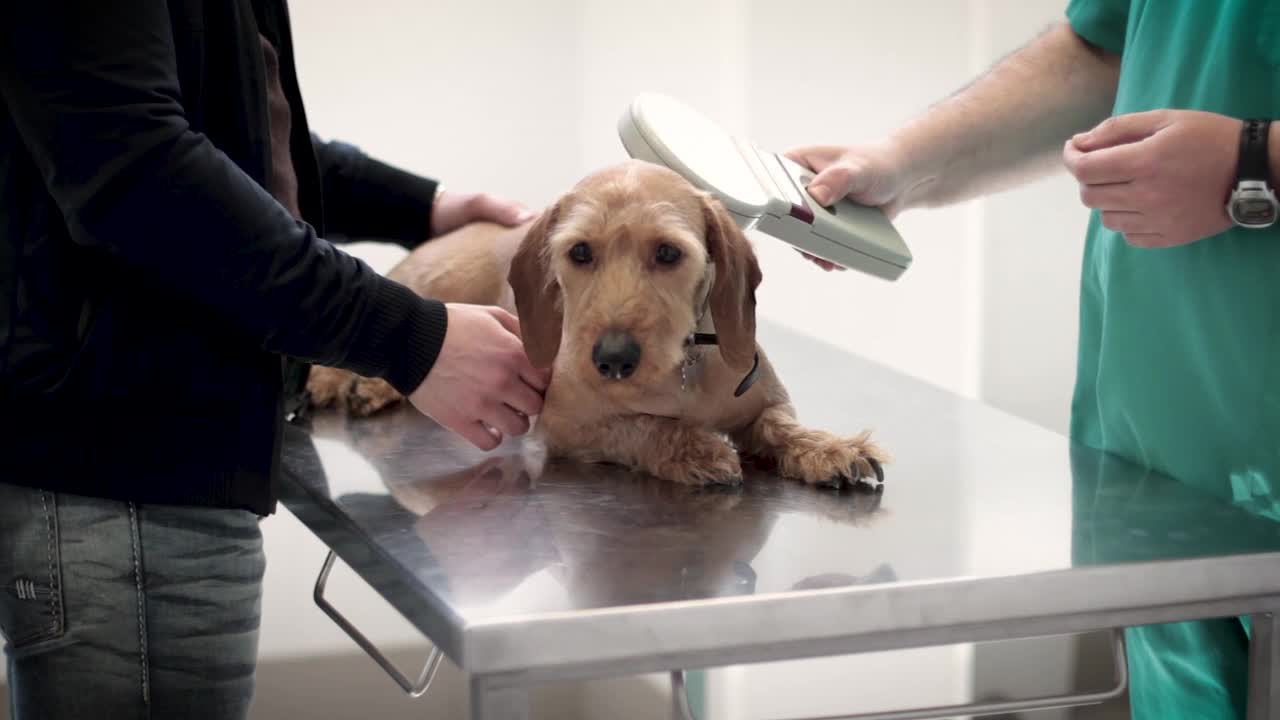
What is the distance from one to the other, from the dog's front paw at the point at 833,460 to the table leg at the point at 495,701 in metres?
0.54

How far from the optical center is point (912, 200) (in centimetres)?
187

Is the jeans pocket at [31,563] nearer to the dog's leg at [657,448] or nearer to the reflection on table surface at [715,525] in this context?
the reflection on table surface at [715,525]

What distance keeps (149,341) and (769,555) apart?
62 centimetres

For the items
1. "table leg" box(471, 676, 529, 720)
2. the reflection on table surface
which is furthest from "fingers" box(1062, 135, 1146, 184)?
"table leg" box(471, 676, 529, 720)

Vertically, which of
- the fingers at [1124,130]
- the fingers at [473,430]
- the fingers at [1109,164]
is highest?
the fingers at [1124,130]

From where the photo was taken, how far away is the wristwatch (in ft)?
4.08

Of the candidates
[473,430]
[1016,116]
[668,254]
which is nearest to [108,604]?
[473,430]

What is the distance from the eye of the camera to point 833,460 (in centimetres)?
143

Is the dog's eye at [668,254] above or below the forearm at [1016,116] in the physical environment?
below

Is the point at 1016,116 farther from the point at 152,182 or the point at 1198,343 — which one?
the point at 152,182

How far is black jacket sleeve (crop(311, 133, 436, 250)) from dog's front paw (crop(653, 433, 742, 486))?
0.84 meters

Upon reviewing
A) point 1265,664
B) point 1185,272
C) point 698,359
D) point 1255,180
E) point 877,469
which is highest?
point 1255,180

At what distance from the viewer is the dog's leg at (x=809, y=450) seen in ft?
4.68

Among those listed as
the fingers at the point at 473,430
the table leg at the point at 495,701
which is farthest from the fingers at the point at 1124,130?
the table leg at the point at 495,701
